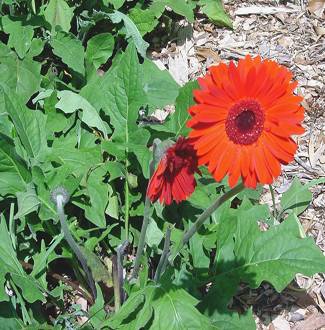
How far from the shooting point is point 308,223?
335 centimetres

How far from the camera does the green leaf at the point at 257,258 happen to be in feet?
8.64

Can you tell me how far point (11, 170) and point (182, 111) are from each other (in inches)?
30.9

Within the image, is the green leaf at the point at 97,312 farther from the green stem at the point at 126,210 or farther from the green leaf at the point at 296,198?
the green leaf at the point at 296,198

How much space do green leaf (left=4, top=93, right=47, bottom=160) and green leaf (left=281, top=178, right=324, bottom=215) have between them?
115cm

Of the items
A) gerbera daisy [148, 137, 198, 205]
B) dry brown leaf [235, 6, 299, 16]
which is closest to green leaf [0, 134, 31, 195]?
gerbera daisy [148, 137, 198, 205]

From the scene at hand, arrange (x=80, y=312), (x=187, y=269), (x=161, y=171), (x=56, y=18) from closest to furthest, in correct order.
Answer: (x=161, y=171) → (x=80, y=312) → (x=187, y=269) → (x=56, y=18)

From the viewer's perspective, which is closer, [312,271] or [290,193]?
[312,271]

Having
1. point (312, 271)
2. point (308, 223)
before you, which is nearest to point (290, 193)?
point (308, 223)

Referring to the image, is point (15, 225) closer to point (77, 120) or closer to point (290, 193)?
point (77, 120)

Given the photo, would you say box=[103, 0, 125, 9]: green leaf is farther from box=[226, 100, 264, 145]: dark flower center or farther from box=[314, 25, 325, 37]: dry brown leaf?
box=[226, 100, 264, 145]: dark flower center

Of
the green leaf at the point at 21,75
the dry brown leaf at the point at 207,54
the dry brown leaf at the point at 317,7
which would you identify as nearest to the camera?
the green leaf at the point at 21,75

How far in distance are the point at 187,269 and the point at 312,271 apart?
0.57 meters

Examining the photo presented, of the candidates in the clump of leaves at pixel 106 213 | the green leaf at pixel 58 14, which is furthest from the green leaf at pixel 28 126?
the green leaf at pixel 58 14

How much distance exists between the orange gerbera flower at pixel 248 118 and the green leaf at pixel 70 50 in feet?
5.36
